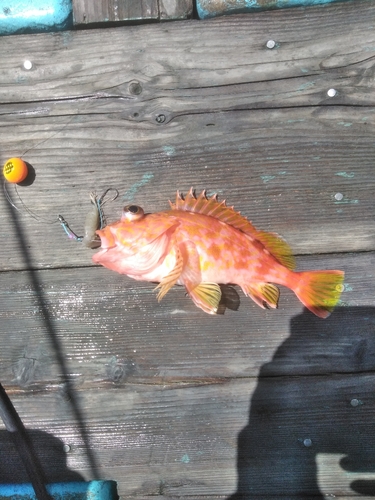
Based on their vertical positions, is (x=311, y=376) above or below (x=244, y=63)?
below

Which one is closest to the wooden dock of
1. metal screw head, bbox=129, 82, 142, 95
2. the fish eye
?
metal screw head, bbox=129, 82, 142, 95

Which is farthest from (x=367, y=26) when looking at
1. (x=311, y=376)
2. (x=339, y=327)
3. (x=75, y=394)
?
(x=75, y=394)

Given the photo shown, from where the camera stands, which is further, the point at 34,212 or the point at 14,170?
the point at 34,212

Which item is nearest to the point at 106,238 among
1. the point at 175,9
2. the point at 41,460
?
the point at 175,9

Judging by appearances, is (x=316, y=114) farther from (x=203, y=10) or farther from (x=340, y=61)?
(x=203, y=10)

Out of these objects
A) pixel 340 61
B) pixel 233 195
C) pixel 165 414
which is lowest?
pixel 165 414

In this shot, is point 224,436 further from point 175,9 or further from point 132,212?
point 175,9

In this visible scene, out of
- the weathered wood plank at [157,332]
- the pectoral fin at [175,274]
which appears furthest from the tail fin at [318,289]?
the pectoral fin at [175,274]
